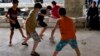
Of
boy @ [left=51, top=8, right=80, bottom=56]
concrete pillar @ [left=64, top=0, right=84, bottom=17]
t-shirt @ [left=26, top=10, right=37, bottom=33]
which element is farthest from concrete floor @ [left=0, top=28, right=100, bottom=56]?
boy @ [left=51, top=8, right=80, bottom=56]

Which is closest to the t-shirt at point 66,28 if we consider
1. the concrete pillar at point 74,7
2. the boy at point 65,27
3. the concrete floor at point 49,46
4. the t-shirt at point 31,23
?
the boy at point 65,27

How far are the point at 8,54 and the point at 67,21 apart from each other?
262 cm

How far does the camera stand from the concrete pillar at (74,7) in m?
12.8

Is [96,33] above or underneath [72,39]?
underneath

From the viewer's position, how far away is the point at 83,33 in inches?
461

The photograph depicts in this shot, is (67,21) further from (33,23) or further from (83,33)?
(83,33)

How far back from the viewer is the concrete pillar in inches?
504

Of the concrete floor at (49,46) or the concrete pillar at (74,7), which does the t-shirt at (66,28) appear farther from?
the concrete pillar at (74,7)

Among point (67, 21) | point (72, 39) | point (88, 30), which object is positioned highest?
point (67, 21)

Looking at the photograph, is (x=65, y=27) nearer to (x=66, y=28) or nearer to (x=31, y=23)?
(x=66, y=28)

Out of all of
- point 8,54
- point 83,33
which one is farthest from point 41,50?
point 83,33

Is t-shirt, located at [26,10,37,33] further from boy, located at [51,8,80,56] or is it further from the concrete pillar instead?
the concrete pillar

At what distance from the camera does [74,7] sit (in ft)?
42.2

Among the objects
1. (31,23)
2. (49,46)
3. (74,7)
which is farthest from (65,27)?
(74,7)
